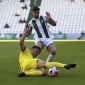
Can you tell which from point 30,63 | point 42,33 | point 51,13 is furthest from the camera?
point 51,13

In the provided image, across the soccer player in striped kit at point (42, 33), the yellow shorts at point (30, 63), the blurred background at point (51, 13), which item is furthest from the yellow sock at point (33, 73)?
the blurred background at point (51, 13)

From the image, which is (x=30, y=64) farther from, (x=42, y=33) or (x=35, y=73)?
(x=42, y=33)

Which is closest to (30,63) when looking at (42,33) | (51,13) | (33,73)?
(33,73)

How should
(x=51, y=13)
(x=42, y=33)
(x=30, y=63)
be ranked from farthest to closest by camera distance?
(x=51, y=13)
(x=42, y=33)
(x=30, y=63)

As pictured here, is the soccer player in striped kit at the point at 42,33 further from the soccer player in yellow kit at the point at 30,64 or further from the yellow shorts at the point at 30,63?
the yellow shorts at the point at 30,63

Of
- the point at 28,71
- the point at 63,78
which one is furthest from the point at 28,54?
the point at 63,78

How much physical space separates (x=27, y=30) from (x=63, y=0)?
32.9m

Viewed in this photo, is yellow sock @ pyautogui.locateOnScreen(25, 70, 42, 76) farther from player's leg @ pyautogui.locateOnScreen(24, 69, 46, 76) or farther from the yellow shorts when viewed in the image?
the yellow shorts

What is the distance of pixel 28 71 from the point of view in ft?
25.2

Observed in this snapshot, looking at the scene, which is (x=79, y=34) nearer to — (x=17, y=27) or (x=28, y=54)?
(x=17, y=27)

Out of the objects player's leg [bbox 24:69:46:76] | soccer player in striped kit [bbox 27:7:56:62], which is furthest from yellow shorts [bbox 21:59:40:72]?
soccer player in striped kit [bbox 27:7:56:62]

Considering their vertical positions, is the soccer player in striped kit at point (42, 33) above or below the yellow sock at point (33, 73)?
above

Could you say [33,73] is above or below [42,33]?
below

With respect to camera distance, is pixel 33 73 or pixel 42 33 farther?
pixel 42 33
